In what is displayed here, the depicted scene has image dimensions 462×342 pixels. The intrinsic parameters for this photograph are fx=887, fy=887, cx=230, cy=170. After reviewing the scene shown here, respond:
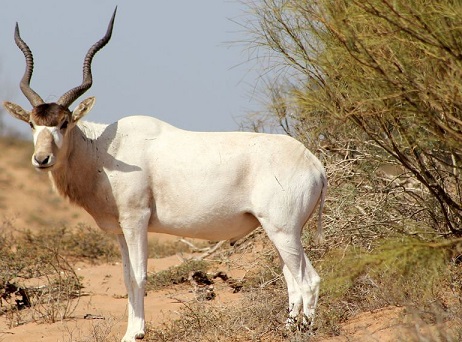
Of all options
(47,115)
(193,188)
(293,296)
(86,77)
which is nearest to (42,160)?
(47,115)

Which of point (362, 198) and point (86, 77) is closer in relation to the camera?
point (86, 77)

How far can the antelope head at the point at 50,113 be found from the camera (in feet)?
24.9

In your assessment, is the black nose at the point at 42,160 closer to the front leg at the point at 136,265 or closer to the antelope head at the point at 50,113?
the antelope head at the point at 50,113

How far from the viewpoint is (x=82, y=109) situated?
316 inches

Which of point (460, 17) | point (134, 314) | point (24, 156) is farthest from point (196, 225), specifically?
point (24, 156)

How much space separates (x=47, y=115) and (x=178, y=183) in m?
1.28

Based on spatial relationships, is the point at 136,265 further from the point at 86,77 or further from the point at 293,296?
the point at 86,77

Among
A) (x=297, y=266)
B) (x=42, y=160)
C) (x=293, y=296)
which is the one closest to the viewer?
(x=42, y=160)

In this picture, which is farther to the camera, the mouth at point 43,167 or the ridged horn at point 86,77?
the ridged horn at point 86,77

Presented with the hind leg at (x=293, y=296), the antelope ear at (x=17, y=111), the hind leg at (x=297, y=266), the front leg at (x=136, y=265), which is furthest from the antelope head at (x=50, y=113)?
the hind leg at (x=293, y=296)

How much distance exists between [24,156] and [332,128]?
19.1 m

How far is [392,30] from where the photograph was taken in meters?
5.99

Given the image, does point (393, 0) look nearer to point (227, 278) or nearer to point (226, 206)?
point (226, 206)

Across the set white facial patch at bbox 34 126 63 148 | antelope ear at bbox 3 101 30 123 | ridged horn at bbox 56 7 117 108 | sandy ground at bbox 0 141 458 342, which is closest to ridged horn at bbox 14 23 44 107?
antelope ear at bbox 3 101 30 123
